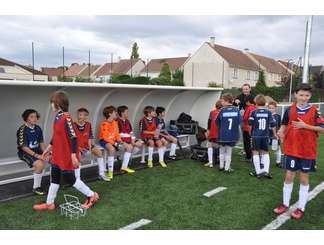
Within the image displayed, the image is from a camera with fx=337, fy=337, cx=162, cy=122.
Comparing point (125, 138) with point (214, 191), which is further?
point (125, 138)

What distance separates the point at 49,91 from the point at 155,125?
2.35 metres

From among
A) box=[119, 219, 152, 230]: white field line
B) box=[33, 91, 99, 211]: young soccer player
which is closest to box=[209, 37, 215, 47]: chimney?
box=[33, 91, 99, 211]: young soccer player

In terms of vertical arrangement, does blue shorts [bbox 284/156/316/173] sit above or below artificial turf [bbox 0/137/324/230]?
above

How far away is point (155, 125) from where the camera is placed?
23.6ft

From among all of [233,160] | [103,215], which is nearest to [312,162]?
[103,215]

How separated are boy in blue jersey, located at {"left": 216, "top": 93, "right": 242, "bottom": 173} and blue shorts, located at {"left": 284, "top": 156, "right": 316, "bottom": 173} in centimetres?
225

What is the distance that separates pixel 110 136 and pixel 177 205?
212cm

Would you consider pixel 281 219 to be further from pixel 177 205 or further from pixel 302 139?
pixel 177 205

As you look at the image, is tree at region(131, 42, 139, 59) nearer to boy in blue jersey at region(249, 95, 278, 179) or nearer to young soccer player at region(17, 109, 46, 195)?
boy in blue jersey at region(249, 95, 278, 179)

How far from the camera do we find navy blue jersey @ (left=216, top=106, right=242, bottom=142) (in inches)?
257

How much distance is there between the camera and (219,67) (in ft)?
144

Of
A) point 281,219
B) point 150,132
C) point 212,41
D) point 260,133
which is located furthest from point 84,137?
point 212,41

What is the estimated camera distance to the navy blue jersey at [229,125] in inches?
257

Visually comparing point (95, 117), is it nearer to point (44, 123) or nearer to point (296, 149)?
point (44, 123)
